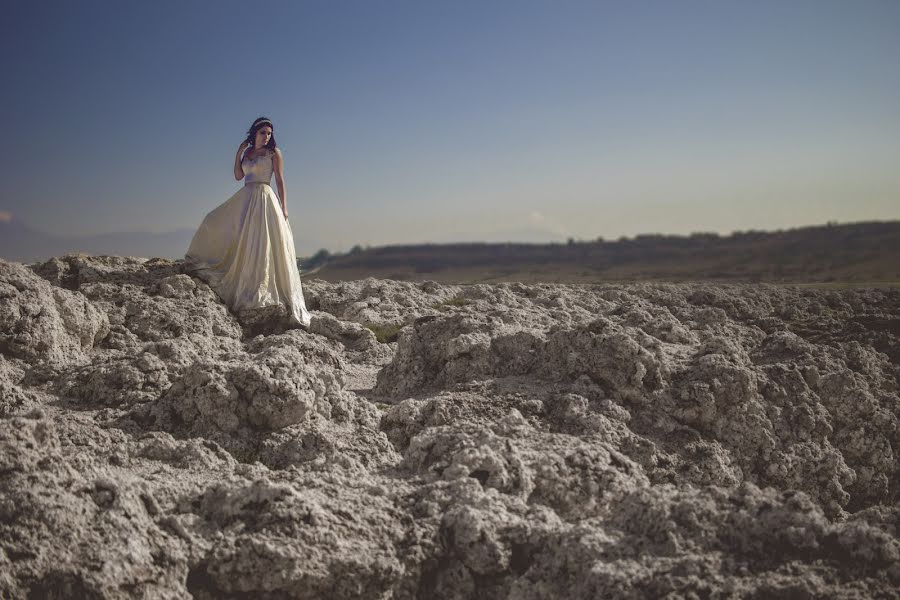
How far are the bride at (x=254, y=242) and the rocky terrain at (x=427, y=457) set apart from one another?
0.36m

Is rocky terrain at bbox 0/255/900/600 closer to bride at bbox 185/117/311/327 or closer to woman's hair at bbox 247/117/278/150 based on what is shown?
bride at bbox 185/117/311/327

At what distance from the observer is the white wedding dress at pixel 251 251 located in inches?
356

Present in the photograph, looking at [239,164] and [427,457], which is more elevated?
[239,164]

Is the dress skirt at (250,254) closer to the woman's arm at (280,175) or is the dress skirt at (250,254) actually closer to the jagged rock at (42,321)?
the woman's arm at (280,175)

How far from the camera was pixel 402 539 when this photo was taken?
11.3 feet

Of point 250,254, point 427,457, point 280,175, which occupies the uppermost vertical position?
point 280,175

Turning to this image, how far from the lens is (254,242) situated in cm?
919

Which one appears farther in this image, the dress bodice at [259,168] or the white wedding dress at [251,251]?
the dress bodice at [259,168]

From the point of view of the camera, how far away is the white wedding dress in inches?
356

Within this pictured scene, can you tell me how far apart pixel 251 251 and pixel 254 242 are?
0.41 ft

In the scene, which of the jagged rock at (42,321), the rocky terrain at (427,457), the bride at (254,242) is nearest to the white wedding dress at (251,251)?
the bride at (254,242)

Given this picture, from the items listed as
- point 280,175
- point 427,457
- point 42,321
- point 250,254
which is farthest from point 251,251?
point 427,457

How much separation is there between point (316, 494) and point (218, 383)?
1.65 m

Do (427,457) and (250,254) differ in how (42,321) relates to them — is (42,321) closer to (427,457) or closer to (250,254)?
(250,254)
